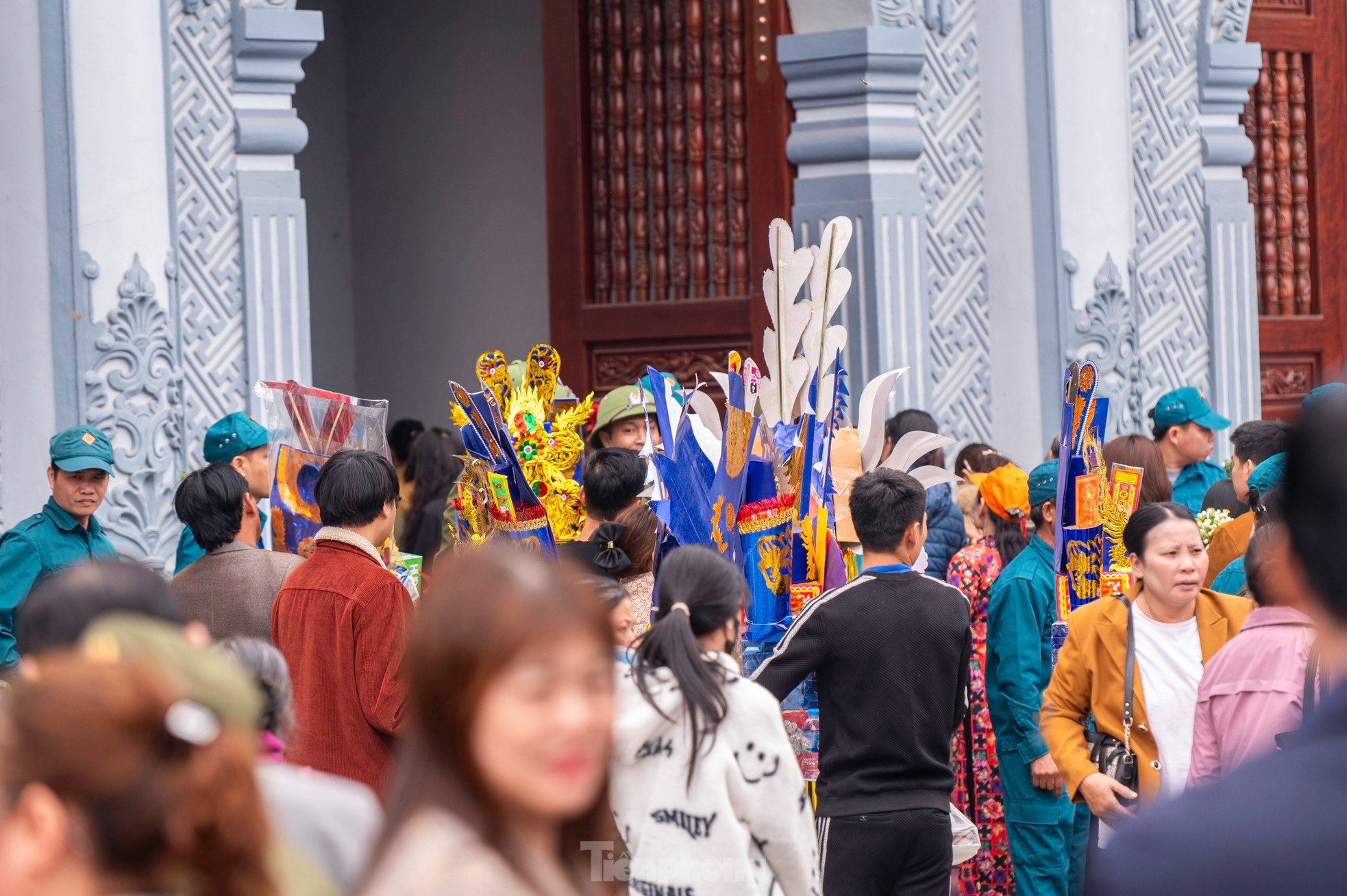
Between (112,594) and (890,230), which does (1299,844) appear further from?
(890,230)

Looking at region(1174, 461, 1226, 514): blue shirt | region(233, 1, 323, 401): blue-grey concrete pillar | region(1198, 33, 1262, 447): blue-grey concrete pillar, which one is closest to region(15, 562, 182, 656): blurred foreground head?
region(233, 1, 323, 401): blue-grey concrete pillar

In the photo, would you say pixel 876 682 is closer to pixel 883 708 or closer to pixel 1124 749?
pixel 883 708

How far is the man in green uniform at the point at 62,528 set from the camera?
460 cm

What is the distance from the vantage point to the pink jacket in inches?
131

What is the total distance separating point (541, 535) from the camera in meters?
4.71

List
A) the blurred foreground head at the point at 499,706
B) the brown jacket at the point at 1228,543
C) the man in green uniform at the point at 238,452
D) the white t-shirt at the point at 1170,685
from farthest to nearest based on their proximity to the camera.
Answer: the man in green uniform at the point at 238,452
the brown jacket at the point at 1228,543
the white t-shirt at the point at 1170,685
the blurred foreground head at the point at 499,706

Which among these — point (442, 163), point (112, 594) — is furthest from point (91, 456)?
point (442, 163)

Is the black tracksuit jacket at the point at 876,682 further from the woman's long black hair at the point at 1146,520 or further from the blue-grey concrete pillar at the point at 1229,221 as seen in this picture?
the blue-grey concrete pillar at the point at 1229,221

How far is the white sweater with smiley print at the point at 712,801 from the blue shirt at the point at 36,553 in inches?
82.0

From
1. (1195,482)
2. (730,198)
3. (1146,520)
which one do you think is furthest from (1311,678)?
(730,198)

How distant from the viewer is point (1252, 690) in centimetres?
337

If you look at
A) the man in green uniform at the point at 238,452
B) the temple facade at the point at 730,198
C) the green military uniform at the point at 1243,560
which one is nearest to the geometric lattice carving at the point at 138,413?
the temple facade at the point at 730,198

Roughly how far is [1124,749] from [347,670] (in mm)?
1802

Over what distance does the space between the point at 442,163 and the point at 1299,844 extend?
871 cm
